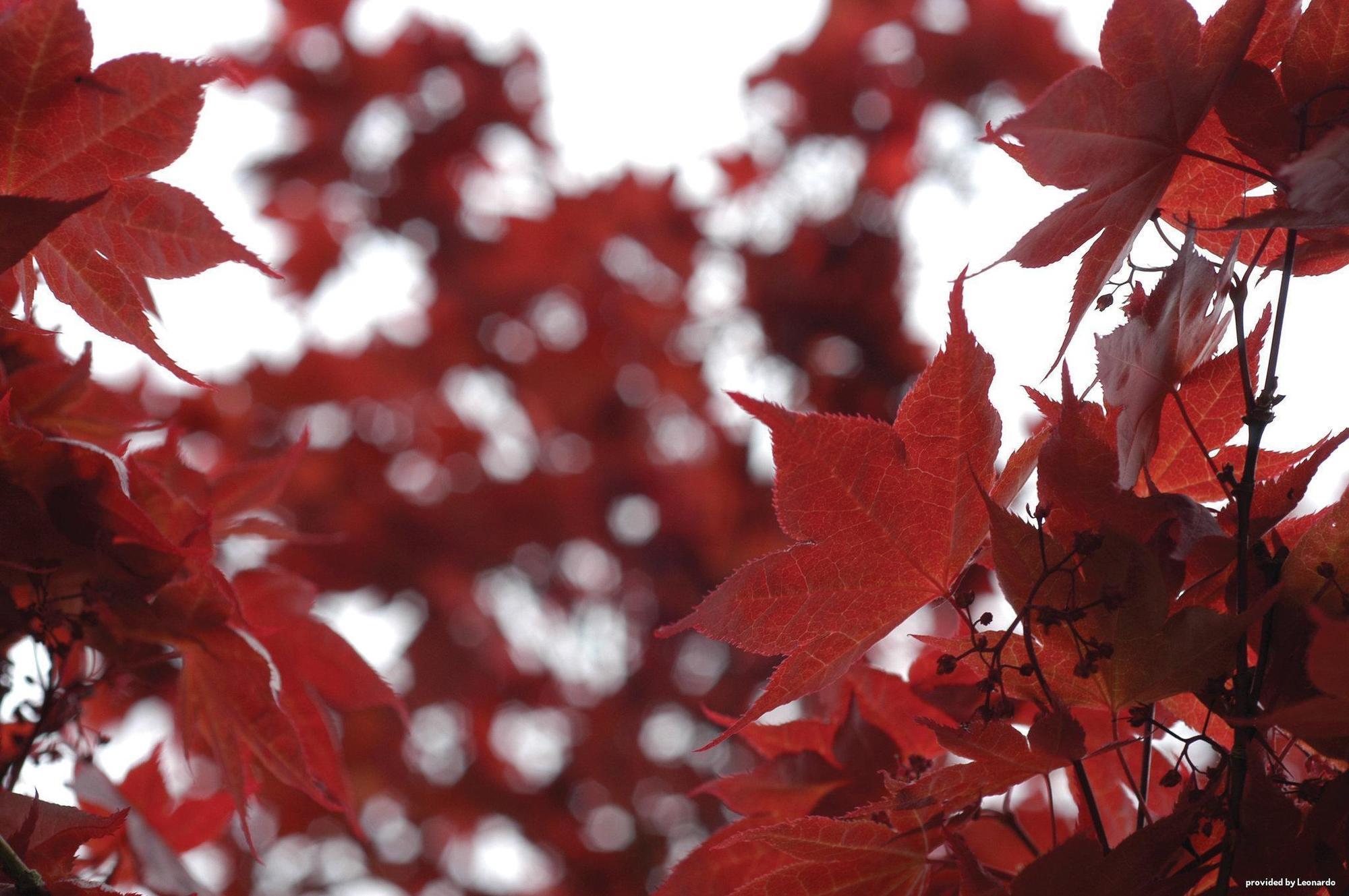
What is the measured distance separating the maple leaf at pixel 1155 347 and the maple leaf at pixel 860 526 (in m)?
0.06

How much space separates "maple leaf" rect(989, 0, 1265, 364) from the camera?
0.45 meters

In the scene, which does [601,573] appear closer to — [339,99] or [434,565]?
[434,565]

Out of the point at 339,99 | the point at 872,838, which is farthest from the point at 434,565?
the point at 872,838

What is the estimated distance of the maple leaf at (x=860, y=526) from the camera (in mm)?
469

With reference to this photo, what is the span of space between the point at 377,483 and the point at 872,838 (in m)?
1.94

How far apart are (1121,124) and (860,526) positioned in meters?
0.21

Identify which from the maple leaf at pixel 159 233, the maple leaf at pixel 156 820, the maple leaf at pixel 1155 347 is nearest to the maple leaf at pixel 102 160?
the maple leaf at pixel 159 233

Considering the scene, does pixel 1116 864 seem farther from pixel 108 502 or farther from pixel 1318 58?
pixel 108 502

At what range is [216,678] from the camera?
621 millimetres

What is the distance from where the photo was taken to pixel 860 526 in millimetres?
490

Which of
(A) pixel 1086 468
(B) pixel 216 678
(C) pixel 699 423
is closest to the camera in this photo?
(A) pixel 1086 468

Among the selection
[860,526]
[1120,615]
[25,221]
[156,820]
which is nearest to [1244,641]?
[1120,615]

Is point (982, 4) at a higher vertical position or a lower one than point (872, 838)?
higher

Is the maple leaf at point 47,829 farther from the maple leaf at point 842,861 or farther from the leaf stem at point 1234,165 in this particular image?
the leaf stem at point 1234,165
